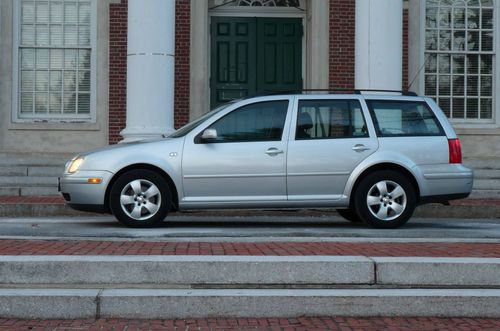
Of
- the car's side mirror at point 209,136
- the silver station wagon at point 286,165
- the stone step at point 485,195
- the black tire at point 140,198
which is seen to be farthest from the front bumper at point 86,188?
the stone step at point 485,195

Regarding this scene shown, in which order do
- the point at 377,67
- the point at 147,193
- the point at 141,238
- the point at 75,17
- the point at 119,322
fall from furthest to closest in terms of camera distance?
1. the point at 75,17
2. the point at 377,67
3. the point at 147,193
4. the point at 141,238
5. the point at 119,322

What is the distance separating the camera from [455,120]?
17.4m

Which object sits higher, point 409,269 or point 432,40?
point 432,40

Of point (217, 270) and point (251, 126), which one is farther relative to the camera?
point (251, 126)

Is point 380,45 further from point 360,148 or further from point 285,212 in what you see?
point 360,148

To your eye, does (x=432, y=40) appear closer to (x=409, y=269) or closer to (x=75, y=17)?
(x=75, y=17)

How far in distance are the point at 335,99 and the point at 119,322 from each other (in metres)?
5.34

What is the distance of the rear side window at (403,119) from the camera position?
1045 centimetres

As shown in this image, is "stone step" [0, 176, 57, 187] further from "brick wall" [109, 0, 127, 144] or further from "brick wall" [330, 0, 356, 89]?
"brick wall" [330, 0, 356, 89]

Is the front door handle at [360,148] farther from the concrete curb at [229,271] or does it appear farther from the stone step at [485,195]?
the stone step at [485,195]

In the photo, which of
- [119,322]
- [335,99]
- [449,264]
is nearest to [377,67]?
[335,99]

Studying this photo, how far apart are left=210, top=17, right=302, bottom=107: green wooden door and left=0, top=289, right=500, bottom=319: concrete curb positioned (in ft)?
37.0

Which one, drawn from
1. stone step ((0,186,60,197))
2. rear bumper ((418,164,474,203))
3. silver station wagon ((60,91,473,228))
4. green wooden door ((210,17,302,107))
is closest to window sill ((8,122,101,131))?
green wooden door ((210,17,302,107))

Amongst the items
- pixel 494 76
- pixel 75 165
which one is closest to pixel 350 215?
pixel 75 165
